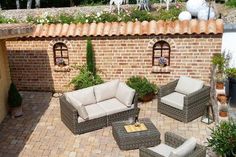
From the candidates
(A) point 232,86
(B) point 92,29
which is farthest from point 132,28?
(A) point 232,86

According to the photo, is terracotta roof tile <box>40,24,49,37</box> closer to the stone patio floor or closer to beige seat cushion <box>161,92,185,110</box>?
the stone patio floor

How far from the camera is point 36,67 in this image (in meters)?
12.8

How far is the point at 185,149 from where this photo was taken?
7023 millimetres

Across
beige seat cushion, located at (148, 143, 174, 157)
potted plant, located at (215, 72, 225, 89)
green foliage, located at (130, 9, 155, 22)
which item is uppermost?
green foliage, located at (130, 9, 155, 22)

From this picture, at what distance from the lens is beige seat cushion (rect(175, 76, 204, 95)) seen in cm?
1068

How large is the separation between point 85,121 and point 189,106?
3.23m

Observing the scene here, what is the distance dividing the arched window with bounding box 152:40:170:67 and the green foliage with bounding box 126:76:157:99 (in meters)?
0.88

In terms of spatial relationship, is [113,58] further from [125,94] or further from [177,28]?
[177,28]

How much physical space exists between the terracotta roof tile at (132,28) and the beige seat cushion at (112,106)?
2.66 m

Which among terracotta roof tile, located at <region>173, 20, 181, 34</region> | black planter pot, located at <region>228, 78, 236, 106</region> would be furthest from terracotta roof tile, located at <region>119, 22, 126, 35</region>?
black planter pot, located at <region>228, 78, 236, 106</region>

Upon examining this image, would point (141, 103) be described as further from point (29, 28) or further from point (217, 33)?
point (29, 28)

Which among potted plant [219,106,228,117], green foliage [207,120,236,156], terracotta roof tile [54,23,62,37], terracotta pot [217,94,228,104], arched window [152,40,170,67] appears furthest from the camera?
terracotta roof tile [54,23,62,37]

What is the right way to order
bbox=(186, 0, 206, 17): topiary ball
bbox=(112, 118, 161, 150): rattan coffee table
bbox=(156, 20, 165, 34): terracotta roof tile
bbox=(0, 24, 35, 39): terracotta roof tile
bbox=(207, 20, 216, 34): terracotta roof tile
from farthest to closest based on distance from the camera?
bbox=(186, 0, 206, 17): topiary ball
bbox=(156, 20, 165, 34): terracotta roof tile
bbox=(207, 20, 216, 34): terracotta roof tile
bbox=(112, 118, 161, 150): rattan coffee table
bbox=(0, 24, 35, 39): terracotta roof tile

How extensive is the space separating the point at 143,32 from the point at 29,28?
396 centimetres
